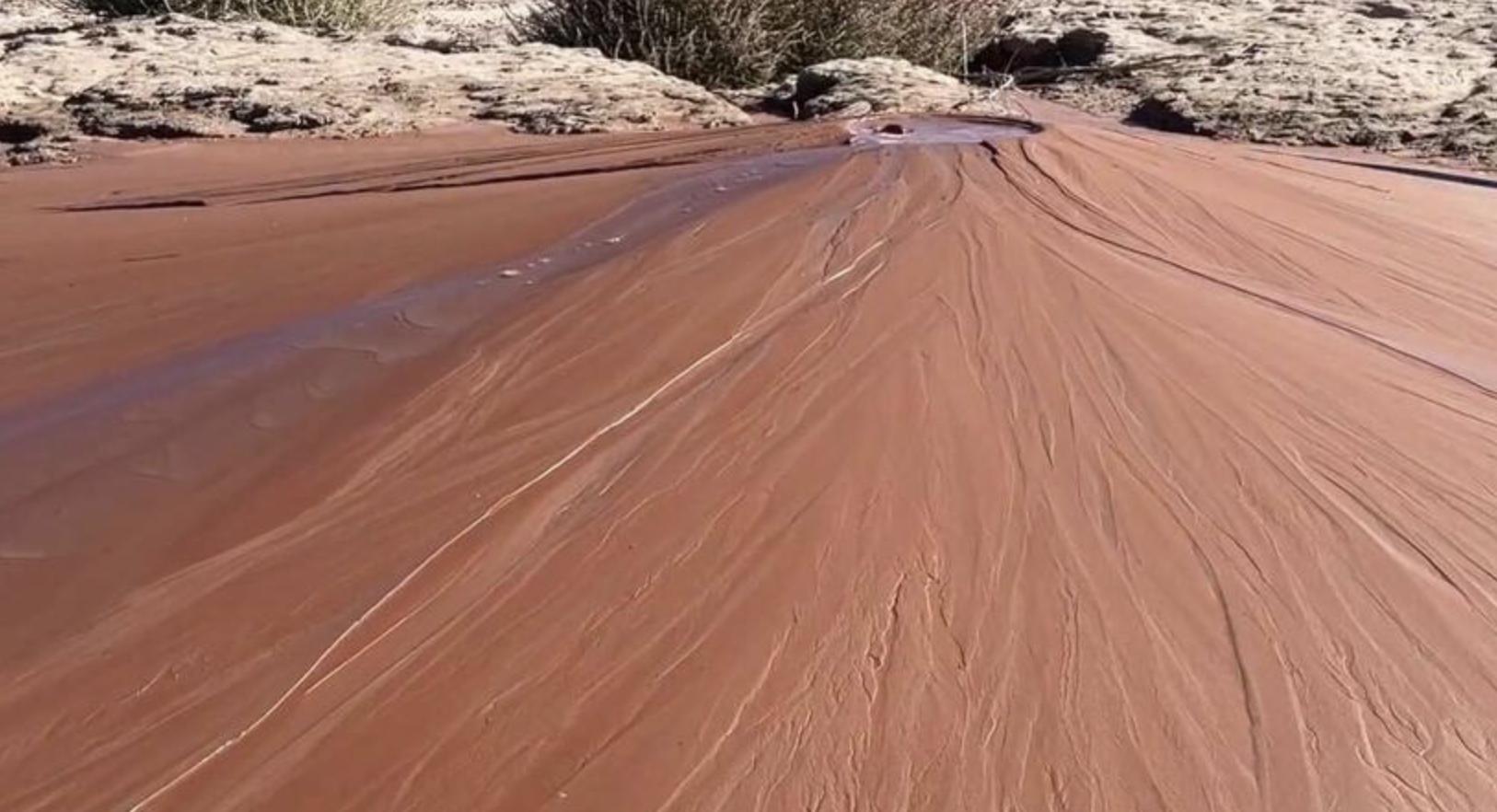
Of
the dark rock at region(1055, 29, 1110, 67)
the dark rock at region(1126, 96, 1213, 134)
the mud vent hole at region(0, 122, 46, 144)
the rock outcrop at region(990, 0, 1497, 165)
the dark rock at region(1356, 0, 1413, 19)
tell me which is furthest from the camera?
the dark rock at region(1356, 0, 1413, 19)

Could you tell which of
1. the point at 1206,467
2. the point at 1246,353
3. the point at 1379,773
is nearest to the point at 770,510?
the point at 1206,467

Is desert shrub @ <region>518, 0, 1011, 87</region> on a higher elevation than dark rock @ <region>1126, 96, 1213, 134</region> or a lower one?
higher

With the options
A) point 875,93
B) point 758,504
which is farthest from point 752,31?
point 758,504

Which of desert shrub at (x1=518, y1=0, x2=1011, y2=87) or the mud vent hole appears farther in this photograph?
desert shrub at (x1=518, y1=0, x2=1011, y2=87)

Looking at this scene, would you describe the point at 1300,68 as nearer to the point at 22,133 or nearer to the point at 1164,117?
the point at 1164,117

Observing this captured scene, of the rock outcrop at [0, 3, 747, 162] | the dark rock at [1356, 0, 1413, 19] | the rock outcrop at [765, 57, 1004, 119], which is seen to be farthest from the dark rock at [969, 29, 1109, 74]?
the rock outcrop at [0, 3, 747, 162]

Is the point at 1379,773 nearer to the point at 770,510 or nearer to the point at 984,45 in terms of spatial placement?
the point at 770,510

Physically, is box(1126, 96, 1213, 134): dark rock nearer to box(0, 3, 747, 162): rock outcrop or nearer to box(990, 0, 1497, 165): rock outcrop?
box(990, 0, 1497, 165): rock outcrop

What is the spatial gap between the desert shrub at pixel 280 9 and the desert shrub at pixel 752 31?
95 cm

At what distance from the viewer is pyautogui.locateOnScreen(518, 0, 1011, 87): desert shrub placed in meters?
7.38

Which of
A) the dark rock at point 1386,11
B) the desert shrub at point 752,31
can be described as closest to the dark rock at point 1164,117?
the desert shrub at point 752,31

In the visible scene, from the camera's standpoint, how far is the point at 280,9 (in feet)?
25.3

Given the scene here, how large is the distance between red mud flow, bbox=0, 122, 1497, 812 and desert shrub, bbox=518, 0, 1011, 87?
355 cm

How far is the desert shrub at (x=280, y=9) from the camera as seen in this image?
7434mm
